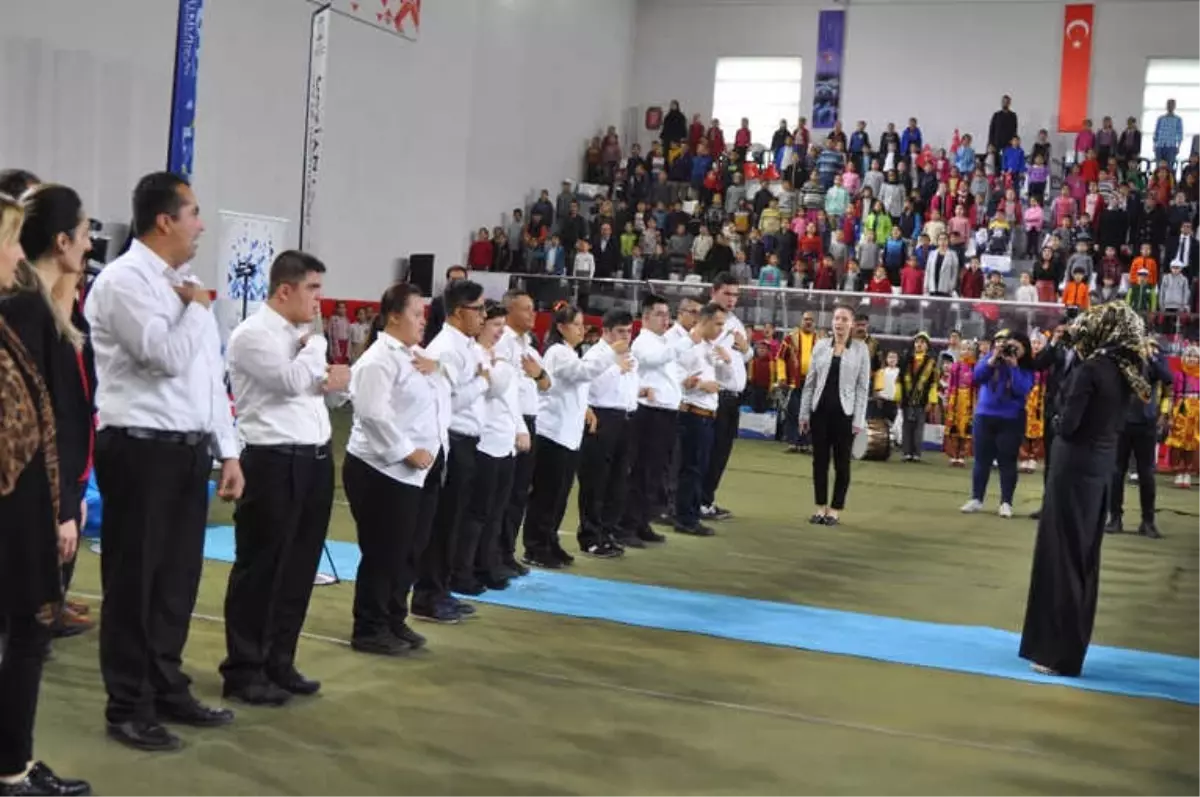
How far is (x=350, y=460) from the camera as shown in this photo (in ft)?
19.0

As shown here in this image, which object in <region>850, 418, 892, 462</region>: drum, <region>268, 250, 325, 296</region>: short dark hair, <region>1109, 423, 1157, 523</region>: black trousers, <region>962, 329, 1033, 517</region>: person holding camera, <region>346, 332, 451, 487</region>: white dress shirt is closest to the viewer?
<region>268, 250, 325, 296</region>: short dark hair

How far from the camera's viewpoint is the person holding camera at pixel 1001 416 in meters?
11.1

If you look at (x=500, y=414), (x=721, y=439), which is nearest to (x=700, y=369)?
(x=721, y=439)

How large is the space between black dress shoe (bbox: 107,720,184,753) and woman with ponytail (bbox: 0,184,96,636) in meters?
0.55

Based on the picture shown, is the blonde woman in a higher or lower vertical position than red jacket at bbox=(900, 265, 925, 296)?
lower

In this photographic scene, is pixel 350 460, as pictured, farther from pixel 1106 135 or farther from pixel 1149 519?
pixel 1106 135

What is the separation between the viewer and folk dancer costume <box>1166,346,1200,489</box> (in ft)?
50.1

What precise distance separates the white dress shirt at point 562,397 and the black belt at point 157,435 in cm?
384

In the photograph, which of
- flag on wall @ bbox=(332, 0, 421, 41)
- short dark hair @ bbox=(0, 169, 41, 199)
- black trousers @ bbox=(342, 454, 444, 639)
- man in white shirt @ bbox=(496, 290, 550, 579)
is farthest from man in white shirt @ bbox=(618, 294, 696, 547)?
flag on wall @ bbox=(332, 0, 421, 41)

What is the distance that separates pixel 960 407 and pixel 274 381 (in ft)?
41.4

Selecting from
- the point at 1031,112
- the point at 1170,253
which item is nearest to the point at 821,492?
the point at 1170,253

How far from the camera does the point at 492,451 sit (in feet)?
23.0

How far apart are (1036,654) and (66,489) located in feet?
13.9

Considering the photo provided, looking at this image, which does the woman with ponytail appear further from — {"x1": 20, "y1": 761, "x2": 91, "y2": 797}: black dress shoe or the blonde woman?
{"x1": 20, "y1": 761, "x2": 91, "y2": 797}: black dress shoe
